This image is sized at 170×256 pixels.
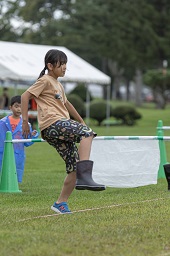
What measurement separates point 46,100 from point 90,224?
54.7 inches

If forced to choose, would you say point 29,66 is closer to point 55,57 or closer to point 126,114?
point 126,114

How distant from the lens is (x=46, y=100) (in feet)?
25.4

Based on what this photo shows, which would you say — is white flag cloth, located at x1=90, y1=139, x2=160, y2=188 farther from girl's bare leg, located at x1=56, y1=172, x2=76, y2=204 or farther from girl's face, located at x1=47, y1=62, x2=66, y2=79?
girl's face, located at x1=47, y1=62, x2=66, y2=79

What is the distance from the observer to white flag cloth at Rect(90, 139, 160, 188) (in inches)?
433

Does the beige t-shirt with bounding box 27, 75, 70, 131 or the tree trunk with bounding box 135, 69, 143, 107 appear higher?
the beige t-shirt with bounding box 27, 75, 70, 131

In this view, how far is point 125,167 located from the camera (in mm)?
11070

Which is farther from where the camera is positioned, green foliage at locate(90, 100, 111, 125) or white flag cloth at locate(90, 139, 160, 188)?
green foliage at locate(90, 100, 111, 125)

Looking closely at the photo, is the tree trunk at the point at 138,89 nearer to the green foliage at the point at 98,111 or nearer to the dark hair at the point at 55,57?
the green foliage at the point at 98,111

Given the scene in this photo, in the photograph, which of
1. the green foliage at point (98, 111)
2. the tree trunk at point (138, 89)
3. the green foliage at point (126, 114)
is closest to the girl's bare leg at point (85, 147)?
the green foliage at point (98, 111)

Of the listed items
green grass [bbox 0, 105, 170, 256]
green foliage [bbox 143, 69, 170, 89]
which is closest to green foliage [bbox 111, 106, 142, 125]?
green foliage [bbox 143, 69, 170, 89]

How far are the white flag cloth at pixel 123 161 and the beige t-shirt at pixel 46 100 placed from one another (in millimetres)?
3277

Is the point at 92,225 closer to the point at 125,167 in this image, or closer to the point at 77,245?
the point at 77,245

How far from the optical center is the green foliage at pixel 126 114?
37.8 meters

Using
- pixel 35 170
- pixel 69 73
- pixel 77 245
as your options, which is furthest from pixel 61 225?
pixel 69 73
